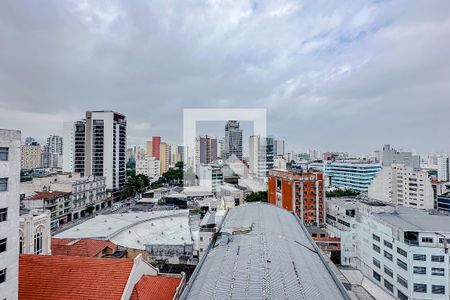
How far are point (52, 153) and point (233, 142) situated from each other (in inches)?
1559

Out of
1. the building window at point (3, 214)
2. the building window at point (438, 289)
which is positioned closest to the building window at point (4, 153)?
the building window at point (3, 214)

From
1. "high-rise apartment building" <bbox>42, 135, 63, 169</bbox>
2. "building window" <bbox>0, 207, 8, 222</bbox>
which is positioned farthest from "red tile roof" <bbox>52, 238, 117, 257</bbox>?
"high-rise apartment building" <bbox>42, 135, 63, 169</bbox>

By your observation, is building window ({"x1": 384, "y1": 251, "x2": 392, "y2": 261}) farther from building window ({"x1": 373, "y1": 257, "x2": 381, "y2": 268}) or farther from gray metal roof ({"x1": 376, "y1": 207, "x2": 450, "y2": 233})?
gray metal roof ({"x1": 376, "y1": 207, "x2": 450, "y2": 233})

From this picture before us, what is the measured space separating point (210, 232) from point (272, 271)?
786cm

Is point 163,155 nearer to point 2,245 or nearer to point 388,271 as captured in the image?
point 388,271

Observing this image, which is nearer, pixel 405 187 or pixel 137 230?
pixel 137 230

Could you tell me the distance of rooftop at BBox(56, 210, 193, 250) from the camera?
14.6m

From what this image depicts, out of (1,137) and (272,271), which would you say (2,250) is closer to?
(1,137)

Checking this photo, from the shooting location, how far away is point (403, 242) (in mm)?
12211

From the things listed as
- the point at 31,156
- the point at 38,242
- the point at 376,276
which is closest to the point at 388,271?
the point at 376,276

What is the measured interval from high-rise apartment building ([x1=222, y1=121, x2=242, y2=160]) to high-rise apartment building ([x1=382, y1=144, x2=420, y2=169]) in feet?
80.8

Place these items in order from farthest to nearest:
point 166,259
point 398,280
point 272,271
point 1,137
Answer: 1. point 166,259
2. point 398,280
3. point 272,271
4. point 1,137

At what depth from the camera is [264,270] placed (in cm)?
663

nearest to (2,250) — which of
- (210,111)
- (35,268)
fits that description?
(35,268)
